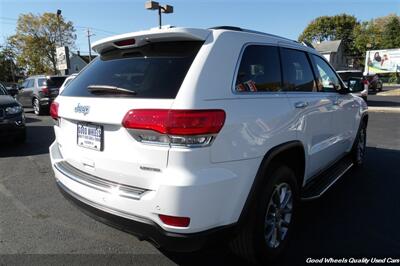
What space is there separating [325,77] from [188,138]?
285 cm

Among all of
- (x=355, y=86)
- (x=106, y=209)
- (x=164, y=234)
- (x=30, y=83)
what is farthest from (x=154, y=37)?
(x=30, y=83)

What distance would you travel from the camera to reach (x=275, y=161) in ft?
9.82

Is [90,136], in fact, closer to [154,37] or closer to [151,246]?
[154,37]

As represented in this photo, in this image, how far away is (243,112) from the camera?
8.38 feet

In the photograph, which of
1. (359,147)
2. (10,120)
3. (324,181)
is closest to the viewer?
(324,181)

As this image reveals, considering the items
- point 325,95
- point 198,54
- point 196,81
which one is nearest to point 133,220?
point 196,81

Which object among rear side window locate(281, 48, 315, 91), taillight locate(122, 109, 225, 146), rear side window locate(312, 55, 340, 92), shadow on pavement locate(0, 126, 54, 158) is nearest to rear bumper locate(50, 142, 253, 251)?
taillight locate(122, 109, 225, 146)

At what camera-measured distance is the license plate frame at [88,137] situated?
2.66m

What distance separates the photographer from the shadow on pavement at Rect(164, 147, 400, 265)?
320 cm

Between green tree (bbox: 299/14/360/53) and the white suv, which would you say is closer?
the white suv

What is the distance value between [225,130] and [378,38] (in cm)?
7847

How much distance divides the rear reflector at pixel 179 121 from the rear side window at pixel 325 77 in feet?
7.33

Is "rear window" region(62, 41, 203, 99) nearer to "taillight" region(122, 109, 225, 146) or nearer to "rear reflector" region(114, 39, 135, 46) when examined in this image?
"rear reflector" region(114, 39, 135, 46)

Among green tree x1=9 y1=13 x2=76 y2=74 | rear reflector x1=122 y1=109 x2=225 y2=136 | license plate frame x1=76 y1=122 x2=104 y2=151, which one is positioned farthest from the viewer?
green tree x1=9 y1=13 x2=76 y2=74
